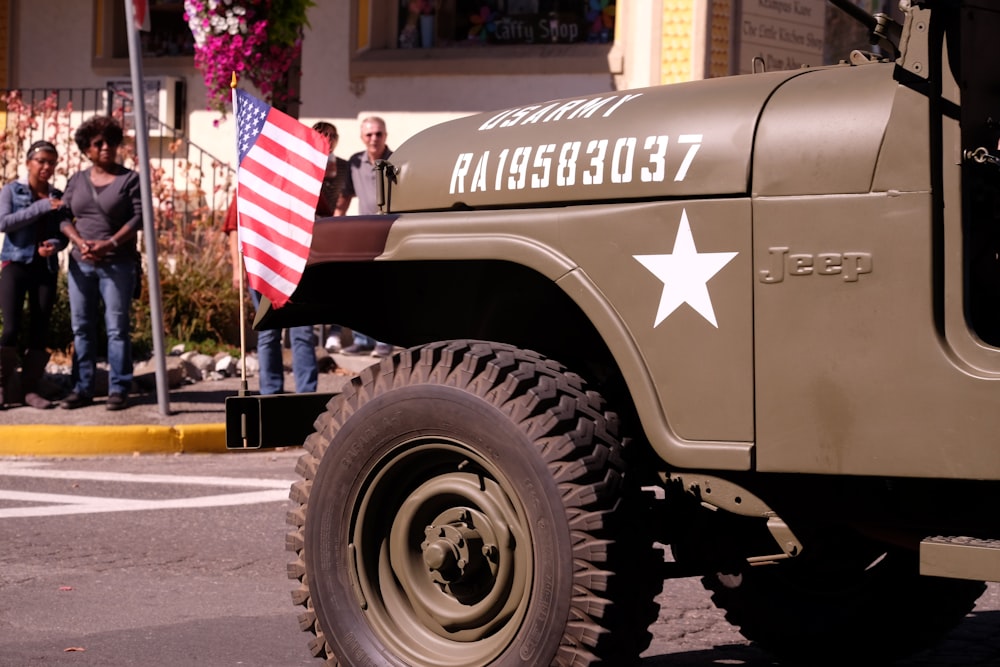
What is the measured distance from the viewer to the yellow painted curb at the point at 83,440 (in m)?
10.7

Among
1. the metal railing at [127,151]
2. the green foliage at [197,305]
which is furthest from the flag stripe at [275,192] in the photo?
the metal railing at [127,151]

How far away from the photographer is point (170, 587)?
631cm

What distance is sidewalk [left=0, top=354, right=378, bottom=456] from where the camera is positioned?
10672mm

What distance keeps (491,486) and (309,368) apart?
727cm

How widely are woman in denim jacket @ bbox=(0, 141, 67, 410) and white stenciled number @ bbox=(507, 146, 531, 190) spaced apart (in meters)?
7.90

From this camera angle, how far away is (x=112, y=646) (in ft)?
17.2

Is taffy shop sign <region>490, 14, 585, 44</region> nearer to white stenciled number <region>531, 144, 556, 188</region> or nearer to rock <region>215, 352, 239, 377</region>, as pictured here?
rock <region>215, 352, 239, 377</region>

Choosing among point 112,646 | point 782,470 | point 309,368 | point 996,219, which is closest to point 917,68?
point 996,219

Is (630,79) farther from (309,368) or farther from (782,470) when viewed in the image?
(782,470)

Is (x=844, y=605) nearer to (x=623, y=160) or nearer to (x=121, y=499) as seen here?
(x=623, y=160)

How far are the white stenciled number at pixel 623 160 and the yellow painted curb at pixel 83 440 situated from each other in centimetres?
694

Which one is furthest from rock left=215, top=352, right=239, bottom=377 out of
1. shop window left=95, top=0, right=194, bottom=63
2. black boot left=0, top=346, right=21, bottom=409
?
shop window left=95, top=0, right=194, bottom=63

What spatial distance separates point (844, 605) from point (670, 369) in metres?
1.25

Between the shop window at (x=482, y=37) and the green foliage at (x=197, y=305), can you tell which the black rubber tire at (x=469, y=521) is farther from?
the shop window at (x=482, y=37)
